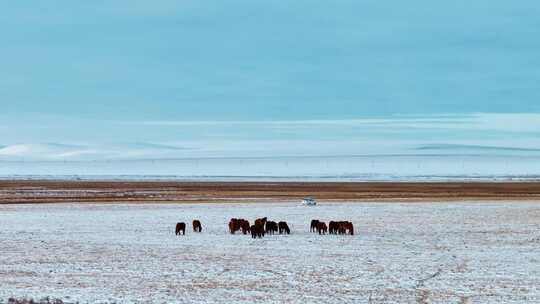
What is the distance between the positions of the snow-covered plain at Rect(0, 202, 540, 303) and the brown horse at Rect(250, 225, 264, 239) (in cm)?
36

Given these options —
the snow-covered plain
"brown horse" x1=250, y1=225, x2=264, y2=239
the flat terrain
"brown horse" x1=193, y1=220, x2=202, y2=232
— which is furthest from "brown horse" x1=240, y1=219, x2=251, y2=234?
the flat terrain

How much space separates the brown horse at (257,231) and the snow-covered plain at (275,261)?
357 mm

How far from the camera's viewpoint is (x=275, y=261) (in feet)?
66.2

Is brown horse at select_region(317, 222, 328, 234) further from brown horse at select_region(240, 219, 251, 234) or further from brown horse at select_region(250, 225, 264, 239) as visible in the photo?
brown horse at select_region(240, 219, 251, 234)

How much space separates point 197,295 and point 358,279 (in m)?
3.52

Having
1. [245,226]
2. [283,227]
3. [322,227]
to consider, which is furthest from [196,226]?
[322,227]

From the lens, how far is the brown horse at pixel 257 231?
86.2ft

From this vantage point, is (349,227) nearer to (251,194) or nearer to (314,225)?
(314,225)

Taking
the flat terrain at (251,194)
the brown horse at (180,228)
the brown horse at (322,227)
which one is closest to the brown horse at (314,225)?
the brown horse at (322,227)

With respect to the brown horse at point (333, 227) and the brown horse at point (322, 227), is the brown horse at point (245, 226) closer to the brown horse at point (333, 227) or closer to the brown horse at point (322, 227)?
the brown horse at point (322, 227)

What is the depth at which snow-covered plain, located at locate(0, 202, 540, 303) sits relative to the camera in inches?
610

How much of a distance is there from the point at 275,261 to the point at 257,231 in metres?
6.32

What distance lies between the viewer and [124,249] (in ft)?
74.3

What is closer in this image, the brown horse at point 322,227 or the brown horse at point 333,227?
the brown horse at point 333,227
